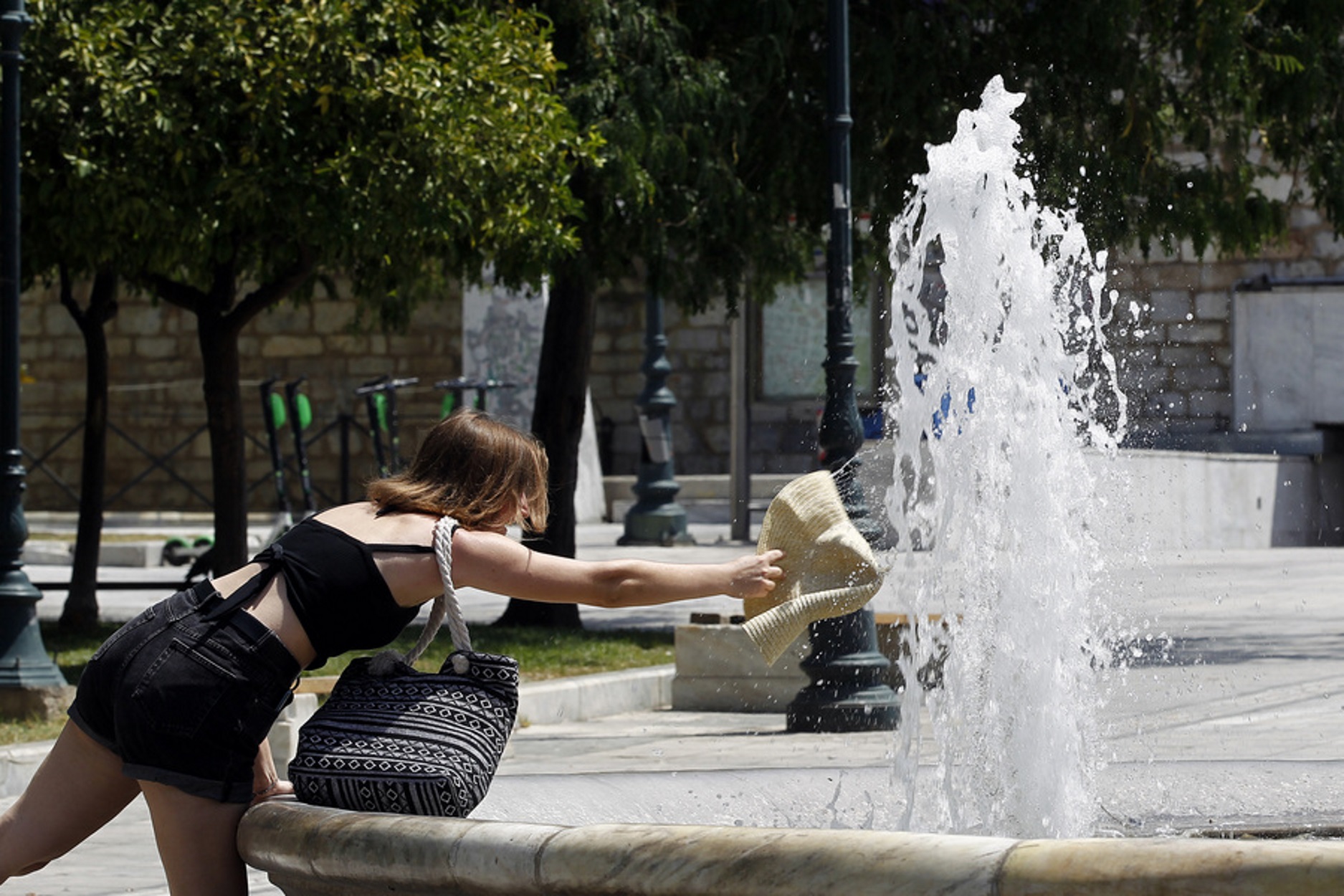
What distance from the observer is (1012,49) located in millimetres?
12359

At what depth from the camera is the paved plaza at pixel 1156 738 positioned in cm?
539

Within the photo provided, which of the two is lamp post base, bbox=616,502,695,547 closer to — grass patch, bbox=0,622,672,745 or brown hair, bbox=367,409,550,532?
grass patch, bbox=0,622,672,745

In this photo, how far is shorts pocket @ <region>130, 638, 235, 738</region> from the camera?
337cm

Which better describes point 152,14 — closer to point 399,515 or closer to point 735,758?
point 735,758

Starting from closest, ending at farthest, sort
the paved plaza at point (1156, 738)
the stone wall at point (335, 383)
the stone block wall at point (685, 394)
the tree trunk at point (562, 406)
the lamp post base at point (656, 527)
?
the paved plaza at point (1156, 738) → the tree trunk at point (562, 406) → the lamp post base at point (656, 527) → the stone wall at point (335, 383) → the stone block wall at point (685, 394)

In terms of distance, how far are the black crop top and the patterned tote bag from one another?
0.06 meters

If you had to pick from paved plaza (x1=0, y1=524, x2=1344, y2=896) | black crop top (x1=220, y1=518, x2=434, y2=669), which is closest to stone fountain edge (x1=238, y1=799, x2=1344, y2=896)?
black crop top (x1=220, y1=518, x2=434, y2=669)

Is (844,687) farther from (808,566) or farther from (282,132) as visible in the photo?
(808,566)

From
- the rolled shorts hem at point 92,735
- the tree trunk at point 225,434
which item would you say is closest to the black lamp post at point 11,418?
the tree trunk at point 225,434

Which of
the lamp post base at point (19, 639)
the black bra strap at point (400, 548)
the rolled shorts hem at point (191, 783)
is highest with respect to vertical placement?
the black bra strap at point (400, 548)

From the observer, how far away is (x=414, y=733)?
134 inches

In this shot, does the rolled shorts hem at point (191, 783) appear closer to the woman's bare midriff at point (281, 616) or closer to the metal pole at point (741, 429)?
the woman's bare midriff at point (281, 616)

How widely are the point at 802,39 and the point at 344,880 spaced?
33.1 feet

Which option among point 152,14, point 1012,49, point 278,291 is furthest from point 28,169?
point 1012,49
